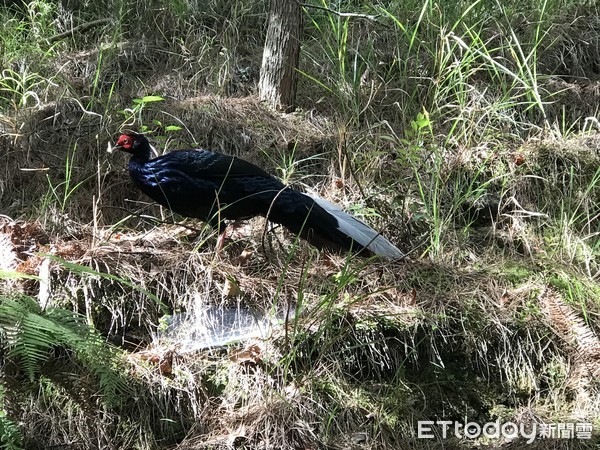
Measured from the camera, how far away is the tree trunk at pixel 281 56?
3.95 m

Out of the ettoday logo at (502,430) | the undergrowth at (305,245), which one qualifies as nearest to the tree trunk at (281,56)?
the undergrowth at (305,245)

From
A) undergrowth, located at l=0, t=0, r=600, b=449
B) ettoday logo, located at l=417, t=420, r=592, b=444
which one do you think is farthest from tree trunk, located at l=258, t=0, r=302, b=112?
ettoday logo, located at l=417, t=420, r=592, b=444

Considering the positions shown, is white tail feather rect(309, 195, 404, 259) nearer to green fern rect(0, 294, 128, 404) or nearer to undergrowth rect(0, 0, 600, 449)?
undergrowth rect(0, 0, 600, 449)

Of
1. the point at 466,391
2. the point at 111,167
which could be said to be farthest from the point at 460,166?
the point at 111,167

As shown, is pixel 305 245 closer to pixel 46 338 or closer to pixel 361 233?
pixel 361 233

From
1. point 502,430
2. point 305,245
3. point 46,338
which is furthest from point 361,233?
point 46,338

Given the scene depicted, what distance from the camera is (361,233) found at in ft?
10.0

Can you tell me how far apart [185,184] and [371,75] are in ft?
5.51

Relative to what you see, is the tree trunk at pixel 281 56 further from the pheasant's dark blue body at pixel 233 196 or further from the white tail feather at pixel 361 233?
the white tail feather at pixel 361 233

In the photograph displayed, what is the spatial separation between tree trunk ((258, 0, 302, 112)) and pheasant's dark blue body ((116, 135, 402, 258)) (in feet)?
3.42

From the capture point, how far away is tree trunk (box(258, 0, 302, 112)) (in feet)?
13.0

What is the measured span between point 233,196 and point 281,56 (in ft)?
4.14

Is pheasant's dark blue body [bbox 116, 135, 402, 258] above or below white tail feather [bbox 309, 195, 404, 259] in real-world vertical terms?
above

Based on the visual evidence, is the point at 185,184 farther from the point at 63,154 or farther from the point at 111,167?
the point at 63,154
